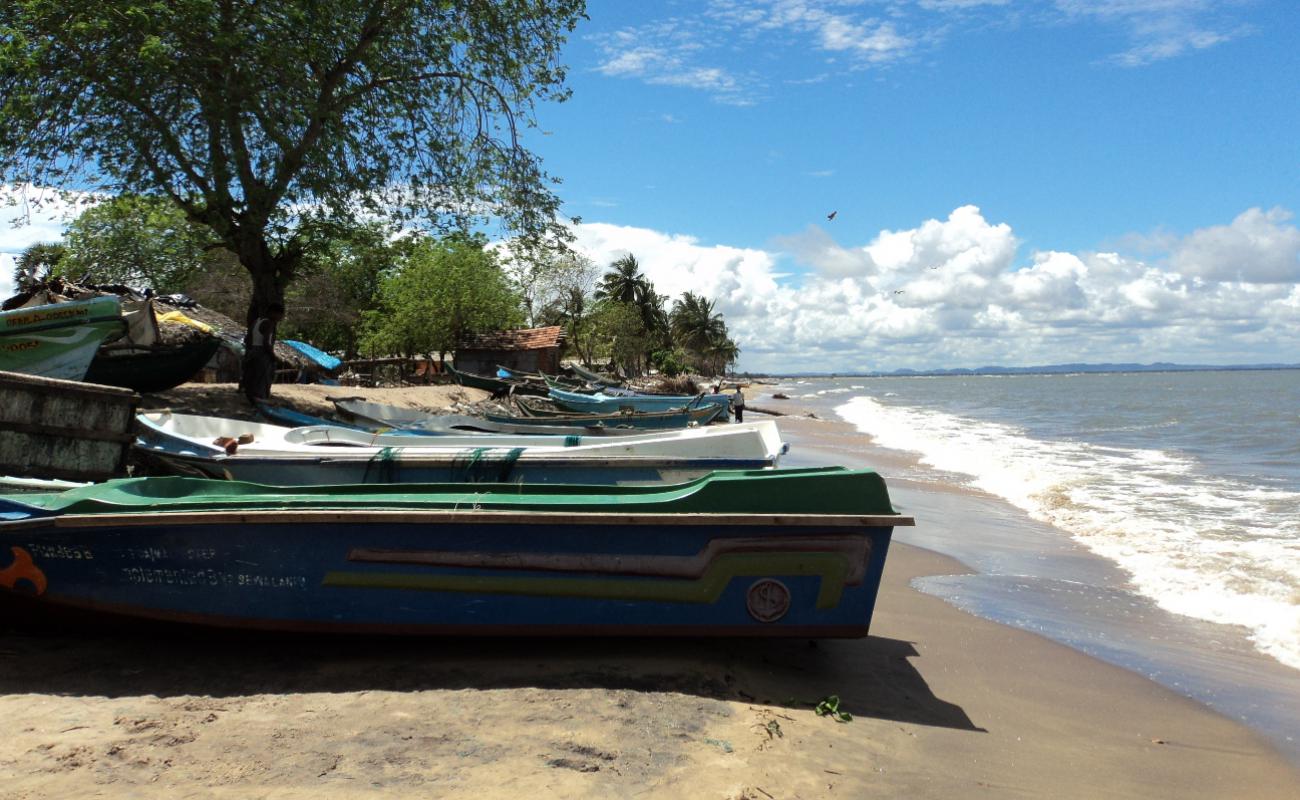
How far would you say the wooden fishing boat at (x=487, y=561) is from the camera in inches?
174

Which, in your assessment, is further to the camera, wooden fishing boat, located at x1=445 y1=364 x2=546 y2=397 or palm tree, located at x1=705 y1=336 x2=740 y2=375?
palm tree, located at x1=705 y1=336 x2=740 y2=375

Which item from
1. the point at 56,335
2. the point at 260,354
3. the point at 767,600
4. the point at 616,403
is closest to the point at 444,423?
the point at 260,354

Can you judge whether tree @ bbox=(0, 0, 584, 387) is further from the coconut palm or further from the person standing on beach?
the coconut palm

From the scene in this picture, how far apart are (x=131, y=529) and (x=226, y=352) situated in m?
19.2

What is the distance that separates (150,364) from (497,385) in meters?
14.3

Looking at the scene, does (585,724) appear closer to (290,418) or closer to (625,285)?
(290,418)

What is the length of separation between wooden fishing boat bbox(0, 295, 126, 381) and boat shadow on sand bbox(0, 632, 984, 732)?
681 cm

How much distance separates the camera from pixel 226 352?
2170cm

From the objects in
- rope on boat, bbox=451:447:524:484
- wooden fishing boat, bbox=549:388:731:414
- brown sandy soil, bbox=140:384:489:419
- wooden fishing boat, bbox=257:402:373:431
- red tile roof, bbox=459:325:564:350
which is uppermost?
red tile roof, bbox=459:325:564:350

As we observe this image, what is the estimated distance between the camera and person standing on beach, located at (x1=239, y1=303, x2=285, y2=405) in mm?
13945

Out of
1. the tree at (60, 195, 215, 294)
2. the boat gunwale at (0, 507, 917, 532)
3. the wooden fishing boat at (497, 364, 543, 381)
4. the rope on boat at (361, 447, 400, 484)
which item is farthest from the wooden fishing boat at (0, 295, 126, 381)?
the wooden fishing boat at (497, 364, 543, 381)

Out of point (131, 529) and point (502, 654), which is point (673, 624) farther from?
point (131, 529)

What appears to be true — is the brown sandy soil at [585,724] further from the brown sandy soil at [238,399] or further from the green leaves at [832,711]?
the brown sandy soil at [238,399]

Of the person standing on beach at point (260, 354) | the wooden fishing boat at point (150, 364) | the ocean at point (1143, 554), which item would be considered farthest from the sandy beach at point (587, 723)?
the person standing on beach at point (260, 354)
